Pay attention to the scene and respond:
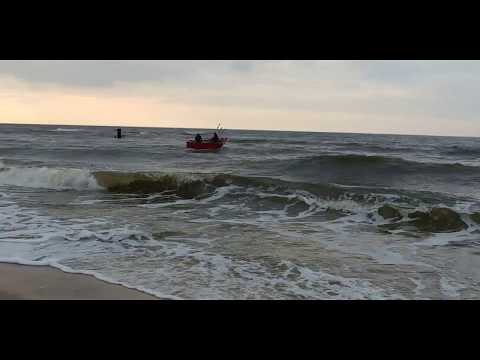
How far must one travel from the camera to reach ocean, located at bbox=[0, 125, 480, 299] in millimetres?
4965

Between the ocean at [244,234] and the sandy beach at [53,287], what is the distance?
20 centimetres

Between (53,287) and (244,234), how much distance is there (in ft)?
12.0

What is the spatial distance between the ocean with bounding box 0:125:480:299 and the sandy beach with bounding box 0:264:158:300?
20 cm

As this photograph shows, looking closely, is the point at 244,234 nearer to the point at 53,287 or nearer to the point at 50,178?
the point at 53,287

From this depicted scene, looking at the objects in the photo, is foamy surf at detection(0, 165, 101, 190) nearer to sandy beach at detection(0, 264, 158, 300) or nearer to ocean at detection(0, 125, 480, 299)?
ocean at detection(0, 125, 480, 299)

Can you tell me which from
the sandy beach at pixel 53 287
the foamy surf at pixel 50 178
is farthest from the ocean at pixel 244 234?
the sandy beach at pixel 53 287

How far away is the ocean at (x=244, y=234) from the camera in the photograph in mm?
4965

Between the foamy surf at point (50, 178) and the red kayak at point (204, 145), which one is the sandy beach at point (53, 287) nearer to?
the foamy surf at point (50, 178)

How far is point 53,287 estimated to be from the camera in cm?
454

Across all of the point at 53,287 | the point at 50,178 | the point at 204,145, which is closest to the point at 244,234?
the point at 53,287
